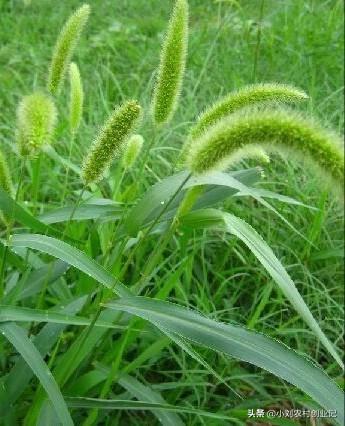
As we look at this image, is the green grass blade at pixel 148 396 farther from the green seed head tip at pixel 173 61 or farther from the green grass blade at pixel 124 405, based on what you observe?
the green seed head tip at pixel 173 61

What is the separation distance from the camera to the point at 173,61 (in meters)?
1.17

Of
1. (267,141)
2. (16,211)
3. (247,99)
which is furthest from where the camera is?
(16,211)

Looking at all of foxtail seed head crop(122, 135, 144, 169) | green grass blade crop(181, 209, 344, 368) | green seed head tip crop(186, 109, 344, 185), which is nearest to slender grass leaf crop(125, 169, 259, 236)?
green grass blade crop(181, 209, 344, 368)

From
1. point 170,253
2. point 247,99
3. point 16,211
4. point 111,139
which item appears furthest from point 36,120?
point 170,253

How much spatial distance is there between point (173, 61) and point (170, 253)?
103cm

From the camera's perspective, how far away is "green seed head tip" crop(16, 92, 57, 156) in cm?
113

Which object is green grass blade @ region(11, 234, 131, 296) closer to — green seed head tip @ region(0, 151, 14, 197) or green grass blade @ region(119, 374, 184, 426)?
green seed head tip @ region(0, 151, 14, 197)

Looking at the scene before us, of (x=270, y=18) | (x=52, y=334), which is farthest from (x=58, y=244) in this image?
(x=270, y=18)

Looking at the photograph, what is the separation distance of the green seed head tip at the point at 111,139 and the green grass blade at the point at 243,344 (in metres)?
0.25

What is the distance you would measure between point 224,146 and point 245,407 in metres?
0.94

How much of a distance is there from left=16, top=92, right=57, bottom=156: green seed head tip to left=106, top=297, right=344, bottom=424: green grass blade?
1.07 feet

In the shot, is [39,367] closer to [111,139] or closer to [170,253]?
[111,139]

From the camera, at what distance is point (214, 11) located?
13.8 feet

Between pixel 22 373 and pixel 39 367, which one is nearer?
pixel 39 367
